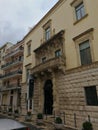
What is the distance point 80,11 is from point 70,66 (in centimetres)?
550

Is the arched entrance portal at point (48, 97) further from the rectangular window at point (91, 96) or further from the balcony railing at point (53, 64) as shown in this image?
the rectangular window at point (91, 96)

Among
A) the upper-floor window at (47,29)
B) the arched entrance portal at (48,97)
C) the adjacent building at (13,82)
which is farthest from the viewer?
the adjacent building at (13,82)

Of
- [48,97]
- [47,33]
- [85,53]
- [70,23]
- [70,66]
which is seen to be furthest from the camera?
[47,33]

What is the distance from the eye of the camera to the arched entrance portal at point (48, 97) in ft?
52.5

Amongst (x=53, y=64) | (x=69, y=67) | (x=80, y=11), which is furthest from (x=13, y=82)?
(x=80, y=11)

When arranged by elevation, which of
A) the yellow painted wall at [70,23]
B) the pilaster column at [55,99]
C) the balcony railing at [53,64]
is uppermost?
the yellow painted wall at [70,23]

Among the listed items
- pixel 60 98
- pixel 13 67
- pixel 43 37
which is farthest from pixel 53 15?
pixel 13 67

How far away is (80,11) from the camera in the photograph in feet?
44.7

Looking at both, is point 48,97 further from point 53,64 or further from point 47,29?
point 47,29

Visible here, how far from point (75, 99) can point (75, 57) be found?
3781 millimetres

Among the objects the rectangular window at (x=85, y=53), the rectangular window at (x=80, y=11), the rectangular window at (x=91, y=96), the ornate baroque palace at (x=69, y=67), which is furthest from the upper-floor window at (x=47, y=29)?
the rectangular window at (x=91, y=96)

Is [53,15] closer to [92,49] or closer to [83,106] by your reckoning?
[92,49]

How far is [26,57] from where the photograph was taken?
22.7m

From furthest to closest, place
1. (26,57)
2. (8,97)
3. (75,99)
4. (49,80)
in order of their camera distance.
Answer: (8,97)
(26,57)
(49,80)
(75,99)
